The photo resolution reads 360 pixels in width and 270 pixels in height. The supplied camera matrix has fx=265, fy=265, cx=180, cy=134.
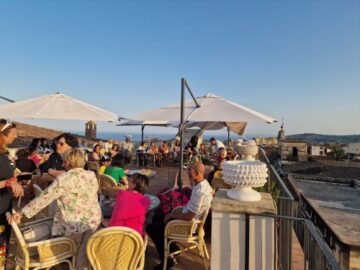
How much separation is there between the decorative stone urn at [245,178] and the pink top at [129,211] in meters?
1.04

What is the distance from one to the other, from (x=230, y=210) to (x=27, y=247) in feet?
5.95

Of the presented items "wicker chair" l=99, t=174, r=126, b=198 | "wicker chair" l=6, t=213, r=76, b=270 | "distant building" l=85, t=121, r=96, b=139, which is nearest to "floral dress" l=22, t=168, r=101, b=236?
"wicker chair" l=6, t=213, r=76, b=270

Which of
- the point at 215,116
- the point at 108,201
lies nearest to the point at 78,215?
the point at 108,201

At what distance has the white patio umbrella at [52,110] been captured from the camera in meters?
4.94

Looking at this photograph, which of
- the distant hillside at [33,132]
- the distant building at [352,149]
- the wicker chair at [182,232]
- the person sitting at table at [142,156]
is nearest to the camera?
the wicker chair at [182,232]

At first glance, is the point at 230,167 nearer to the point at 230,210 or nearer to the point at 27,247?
the point at 230,210

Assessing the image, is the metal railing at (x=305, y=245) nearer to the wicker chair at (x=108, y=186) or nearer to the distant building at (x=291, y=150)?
the wicker chair at (x=108, y=186)

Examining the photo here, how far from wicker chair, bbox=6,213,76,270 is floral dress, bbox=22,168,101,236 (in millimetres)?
118

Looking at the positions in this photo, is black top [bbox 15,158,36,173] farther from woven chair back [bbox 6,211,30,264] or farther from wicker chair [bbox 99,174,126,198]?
woven chair back [bbox 6,211,30,264]

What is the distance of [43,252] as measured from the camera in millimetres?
2420

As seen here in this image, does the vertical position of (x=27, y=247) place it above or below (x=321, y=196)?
above

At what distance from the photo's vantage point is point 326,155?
171ft

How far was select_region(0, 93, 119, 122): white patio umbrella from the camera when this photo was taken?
4938mm

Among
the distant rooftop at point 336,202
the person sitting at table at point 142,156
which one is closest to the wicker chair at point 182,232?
the person sitting at table at point 142,156
